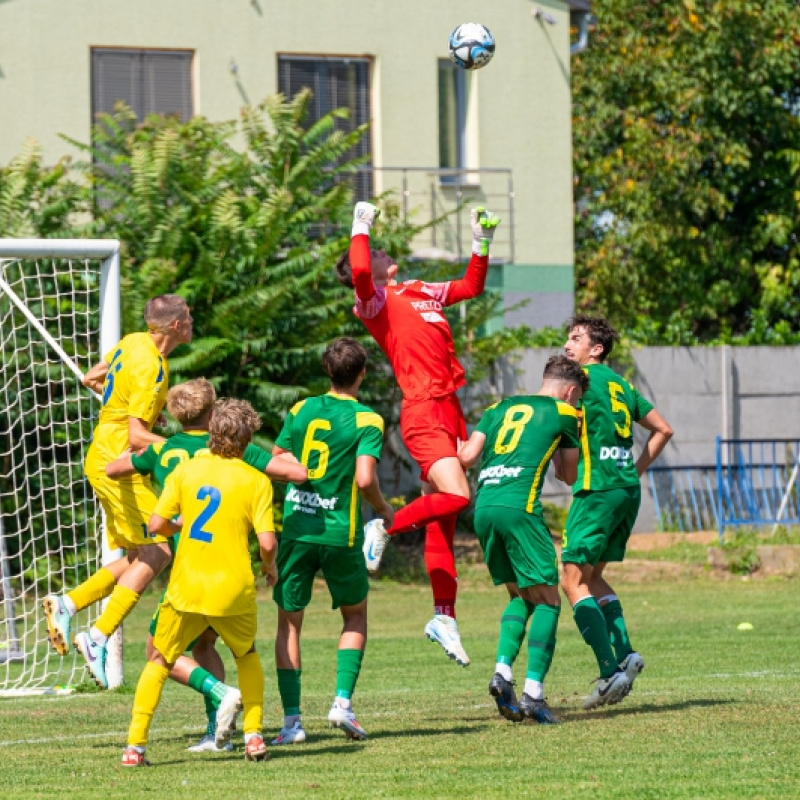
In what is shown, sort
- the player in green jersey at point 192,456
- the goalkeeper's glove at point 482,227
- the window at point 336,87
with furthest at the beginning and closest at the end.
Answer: the window at point 336,87
the goalkeeper's glove at point 482,227
the player in green jersey at point 192,456

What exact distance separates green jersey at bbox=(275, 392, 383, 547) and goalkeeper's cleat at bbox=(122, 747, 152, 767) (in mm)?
1369

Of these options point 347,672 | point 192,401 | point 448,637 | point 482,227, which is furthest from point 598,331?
point 192,401

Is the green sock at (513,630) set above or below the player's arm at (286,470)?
below

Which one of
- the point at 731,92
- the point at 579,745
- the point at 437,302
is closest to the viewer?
the point at 579,745

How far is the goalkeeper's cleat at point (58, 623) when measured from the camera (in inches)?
371

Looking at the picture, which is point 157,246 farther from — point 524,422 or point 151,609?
point 524,422

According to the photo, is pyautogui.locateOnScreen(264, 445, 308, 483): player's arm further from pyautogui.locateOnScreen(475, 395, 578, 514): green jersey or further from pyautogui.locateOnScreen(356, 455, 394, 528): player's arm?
pyautogui.locateOnScreen(475, 395, 578, 514): green jersey

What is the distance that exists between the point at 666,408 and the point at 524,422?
50.9ft

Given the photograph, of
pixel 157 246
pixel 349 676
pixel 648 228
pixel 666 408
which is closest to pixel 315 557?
pixel 349 676

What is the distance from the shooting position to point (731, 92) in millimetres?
29594

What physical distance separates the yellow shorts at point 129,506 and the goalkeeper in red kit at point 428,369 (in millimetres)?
1517

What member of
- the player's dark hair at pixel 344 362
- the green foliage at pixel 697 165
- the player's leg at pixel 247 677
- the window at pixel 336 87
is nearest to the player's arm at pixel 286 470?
the player's dark hair at pixel 344 362

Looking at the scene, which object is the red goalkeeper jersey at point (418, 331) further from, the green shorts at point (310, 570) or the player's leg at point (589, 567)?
the green shorts at point (310, 570)

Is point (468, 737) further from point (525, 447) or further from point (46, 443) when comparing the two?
point (46, 443)
